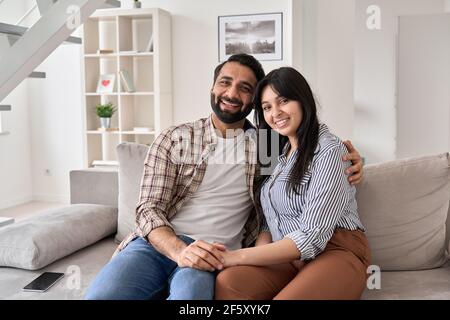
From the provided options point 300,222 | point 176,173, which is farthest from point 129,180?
point 300,222

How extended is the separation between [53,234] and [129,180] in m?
0.37

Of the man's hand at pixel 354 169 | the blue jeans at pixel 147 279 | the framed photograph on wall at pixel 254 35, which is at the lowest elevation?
the blue jeans at pixel 147 279

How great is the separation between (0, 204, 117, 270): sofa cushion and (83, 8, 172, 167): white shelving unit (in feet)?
8.91

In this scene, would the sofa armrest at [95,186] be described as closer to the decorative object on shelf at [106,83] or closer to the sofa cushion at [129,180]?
the sofa cushion at [129,180]

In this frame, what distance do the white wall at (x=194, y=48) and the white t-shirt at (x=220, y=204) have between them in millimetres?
3189

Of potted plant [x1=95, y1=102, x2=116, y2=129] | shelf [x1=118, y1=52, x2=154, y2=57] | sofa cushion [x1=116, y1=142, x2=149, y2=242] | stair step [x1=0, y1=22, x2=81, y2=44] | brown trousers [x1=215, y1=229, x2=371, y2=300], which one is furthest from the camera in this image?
potted plant [x1=95, y1=102, x2=116, y2=129]

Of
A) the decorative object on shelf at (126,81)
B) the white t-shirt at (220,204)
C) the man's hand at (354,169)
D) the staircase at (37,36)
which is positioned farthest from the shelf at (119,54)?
the man's hand at (354,169)

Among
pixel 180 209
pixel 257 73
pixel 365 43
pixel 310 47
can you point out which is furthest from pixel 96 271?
pixel 365 43

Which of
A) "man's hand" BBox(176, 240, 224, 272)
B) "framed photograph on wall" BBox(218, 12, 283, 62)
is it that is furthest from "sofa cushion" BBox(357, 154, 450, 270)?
"framed photograph on wall" BBox(218, 12, 283, 62)

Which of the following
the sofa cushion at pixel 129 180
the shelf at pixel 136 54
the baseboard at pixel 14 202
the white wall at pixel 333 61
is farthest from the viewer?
the baseboard at pixel 14 202

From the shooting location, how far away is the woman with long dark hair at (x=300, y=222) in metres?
1.46

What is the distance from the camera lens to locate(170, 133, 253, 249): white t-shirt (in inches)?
70.2

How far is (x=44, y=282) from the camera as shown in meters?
1.76

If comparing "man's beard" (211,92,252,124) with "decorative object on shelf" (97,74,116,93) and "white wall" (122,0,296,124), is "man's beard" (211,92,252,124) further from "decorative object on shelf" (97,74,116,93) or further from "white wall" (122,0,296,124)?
"decorative object on shelf" (97,74,116,93)
